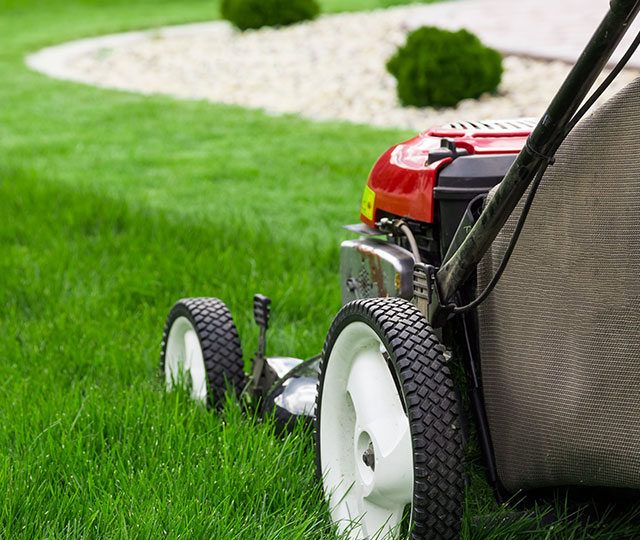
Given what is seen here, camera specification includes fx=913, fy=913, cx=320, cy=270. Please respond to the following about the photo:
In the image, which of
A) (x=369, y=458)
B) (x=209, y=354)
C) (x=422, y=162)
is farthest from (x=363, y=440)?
(x=209, y=354)

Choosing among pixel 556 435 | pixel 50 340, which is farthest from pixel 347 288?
pixel 50 340

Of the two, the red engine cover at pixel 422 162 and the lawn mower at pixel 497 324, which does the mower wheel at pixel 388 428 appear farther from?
the red engine cover at pixel 422 162

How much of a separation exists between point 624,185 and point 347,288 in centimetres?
85

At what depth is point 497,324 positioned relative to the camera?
153cm

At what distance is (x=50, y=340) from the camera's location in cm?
271

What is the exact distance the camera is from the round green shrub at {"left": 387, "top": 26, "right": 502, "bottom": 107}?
780cm

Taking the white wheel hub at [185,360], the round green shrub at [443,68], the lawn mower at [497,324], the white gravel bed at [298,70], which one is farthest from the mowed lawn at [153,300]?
the white gravel bed at [298,70]

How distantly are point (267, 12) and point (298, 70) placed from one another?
407cm

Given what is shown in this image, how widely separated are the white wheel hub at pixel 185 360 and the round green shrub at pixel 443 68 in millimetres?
5698

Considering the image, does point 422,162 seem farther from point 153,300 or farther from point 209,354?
point 153,300

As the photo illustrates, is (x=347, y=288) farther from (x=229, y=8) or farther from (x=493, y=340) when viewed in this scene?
(x=229, y=8)

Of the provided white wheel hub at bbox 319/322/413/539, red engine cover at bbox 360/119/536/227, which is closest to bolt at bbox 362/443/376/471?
white wheel hub at bbox 319/322/413/539

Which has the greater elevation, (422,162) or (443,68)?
(422,162)

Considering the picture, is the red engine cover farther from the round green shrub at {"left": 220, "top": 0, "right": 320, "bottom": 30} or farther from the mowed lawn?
the round green shrub at {"left": 220, "top": 0, "right": 320, "bottom": 30}
